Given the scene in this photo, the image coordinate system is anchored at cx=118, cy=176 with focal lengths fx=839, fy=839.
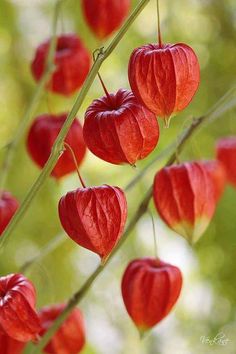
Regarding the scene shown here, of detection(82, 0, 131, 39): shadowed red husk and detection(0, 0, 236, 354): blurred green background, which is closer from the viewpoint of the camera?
detection(82, 0, 131, 39): shadowed red husk

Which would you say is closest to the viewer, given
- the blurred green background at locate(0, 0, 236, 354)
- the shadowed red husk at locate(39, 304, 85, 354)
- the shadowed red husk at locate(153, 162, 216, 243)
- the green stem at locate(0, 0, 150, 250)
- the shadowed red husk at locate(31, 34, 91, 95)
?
the green stem at locate(0, 0, 150, 250)

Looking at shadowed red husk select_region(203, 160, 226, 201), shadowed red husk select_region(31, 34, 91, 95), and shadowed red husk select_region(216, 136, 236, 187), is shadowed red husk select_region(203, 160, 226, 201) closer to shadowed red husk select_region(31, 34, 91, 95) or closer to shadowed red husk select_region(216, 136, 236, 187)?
shadowed red husk select_region(216, 136, 236, 187)

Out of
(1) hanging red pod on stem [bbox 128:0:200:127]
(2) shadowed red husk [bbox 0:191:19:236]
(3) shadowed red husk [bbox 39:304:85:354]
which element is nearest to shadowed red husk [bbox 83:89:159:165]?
(1) hanging red pod on stem [bbox 128:0:200:127]

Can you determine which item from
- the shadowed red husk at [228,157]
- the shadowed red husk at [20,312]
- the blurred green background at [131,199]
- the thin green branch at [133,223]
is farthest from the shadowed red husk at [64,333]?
the blurred green background at [131,199]

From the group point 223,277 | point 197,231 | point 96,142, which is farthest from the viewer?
point 223,277

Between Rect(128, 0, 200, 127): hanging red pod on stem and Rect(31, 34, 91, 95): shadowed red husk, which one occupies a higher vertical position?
Rect(128, 0, 200, 127): hanging red pod on stem

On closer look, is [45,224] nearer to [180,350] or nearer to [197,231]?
[180,350]

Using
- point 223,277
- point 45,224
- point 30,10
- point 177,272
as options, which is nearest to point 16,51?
point 30,10
